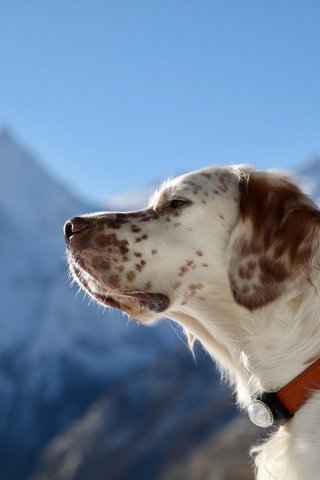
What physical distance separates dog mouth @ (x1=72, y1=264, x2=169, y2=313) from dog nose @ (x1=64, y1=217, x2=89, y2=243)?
20cm

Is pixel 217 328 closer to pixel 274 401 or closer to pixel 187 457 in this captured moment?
pixel 274 401

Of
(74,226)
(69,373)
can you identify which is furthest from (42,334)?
(74,226)

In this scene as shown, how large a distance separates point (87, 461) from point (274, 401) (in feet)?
232

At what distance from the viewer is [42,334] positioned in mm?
155000

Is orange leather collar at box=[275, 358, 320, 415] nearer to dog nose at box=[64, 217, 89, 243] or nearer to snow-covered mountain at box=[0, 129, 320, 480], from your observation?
dog nose at box=[64, 217, 89, 243]

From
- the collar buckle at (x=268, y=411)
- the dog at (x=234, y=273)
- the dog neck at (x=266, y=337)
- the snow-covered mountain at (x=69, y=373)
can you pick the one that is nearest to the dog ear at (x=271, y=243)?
the dog at (x=234, y=273)

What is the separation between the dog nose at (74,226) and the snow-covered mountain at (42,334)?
11134 cm

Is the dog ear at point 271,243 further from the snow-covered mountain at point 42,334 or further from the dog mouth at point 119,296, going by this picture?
the snow-covered mountain at point 42,334

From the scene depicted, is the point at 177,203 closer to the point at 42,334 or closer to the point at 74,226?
the point at 74,226

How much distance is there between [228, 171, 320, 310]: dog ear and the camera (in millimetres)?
4242

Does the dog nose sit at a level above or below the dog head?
above

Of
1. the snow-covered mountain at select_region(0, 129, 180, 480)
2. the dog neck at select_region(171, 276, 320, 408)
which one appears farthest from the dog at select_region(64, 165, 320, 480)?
the snow-covered mountain at select_region(0, 129, 180, 480)

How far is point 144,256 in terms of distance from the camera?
4.77 metres

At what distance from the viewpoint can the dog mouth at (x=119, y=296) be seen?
4.74 meters
